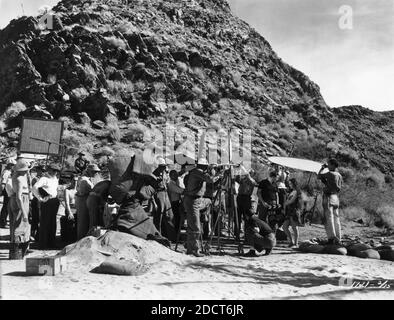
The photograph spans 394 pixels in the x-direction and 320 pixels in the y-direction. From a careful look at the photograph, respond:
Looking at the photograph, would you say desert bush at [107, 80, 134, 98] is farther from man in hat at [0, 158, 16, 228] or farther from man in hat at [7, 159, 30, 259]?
man in hat at [7, 159, 30, 259]

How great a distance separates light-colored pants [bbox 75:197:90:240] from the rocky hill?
1455 cm

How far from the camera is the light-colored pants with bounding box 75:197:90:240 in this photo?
962 cm

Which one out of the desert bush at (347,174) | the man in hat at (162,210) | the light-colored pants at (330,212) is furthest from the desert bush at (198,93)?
the light-colored pants at (330,212)

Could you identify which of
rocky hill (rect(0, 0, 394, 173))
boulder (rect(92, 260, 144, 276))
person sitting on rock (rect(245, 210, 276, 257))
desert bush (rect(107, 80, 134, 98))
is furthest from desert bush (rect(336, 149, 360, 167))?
boulder (rect(92, 260, 144, 276))

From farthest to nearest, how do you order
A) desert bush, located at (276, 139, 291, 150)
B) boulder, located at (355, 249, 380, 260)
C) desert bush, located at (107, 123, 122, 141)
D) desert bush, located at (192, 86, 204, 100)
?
desert bush, located at (192, 86, 204, 100) → desert bush, located at (276, 139, 291, 150) → desert bush, located at (107, 123, 122, 141) → boulder, located at (355, 249, 380, 260)

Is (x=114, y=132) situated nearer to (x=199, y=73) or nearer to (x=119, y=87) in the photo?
(x=119, y=87)

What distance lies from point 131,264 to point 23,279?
1.44m

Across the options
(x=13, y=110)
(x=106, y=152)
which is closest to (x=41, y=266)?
(x=106, y=152)

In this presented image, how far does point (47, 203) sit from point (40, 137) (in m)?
7.13

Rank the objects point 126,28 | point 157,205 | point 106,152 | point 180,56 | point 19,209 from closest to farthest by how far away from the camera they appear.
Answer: point 19,209
point 157,205
point 106,152
point 126,28
point 180,56

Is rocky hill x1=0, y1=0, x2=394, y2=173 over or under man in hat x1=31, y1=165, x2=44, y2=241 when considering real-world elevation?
over

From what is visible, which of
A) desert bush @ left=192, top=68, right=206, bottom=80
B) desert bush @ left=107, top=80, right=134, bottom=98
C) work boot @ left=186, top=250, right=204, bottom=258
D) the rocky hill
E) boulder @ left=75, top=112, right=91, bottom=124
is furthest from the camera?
desert bush @ left=192, top=68, right=206, bottom=80

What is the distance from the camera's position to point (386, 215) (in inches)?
716

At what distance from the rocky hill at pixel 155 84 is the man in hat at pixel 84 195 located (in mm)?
14561
